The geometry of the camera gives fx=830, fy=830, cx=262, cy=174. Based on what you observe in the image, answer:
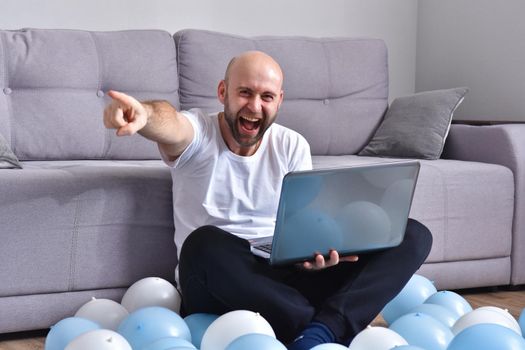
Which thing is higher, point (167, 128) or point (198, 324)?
point (167, 128)

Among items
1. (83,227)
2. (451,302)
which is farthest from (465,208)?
(83,227)

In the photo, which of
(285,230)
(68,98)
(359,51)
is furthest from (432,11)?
(285,230)

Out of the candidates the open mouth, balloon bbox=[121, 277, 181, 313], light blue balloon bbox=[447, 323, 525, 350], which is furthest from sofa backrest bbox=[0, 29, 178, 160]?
light blue balloon bbox=[447, 323, 525, 350]

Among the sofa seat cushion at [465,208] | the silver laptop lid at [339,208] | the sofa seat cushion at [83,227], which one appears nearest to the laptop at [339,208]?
the silver laptop lid at [339,208]

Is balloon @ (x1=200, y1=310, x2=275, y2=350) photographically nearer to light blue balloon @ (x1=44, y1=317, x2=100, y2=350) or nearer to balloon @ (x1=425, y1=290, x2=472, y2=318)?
light blue balloon @ (x1=44, y1=317, x2=100, y2=350)

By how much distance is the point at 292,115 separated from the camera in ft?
10.9

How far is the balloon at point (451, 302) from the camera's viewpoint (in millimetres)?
2291

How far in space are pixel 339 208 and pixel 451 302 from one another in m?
0.60

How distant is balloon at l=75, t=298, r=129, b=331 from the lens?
2.07 metres

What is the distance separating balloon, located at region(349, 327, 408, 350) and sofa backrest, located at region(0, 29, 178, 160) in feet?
4.62

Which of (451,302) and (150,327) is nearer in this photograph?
(150,327)

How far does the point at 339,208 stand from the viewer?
189 centimetres

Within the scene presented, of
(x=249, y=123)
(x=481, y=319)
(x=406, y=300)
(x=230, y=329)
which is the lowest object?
(x=406, y=300)

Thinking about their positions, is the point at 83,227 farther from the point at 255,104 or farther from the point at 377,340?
the point at 377,340
